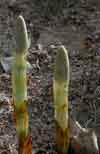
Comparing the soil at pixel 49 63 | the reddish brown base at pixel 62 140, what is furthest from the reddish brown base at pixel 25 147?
the soil at pixel 49 63

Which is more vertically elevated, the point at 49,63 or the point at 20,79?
the point at 20,79

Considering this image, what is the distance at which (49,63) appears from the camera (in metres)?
4.14

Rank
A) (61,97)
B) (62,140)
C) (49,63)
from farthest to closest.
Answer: (49,63), (62,140), (61,97)

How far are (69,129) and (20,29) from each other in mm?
680

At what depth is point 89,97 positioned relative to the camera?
3566 mm

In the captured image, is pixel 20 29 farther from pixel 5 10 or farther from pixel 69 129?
pixel 5 10

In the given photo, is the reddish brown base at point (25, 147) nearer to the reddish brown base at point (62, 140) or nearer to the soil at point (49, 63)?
the reddish brown base at point (62, 140)

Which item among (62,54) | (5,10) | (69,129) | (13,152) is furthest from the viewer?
(5,10)

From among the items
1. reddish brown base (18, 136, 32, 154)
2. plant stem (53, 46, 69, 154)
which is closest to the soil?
reddish brown base (18, 136, 32, 154)

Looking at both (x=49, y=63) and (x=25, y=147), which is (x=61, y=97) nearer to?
(x=25, y=147)

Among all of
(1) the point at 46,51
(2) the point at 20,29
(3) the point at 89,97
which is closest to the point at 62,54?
(2) the point at 20,29

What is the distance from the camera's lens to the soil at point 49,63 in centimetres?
331

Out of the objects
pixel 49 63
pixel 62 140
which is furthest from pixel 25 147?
pixel 49 63

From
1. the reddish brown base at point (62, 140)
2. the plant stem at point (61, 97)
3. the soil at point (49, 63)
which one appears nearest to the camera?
the plant stem at point (61, 97)
